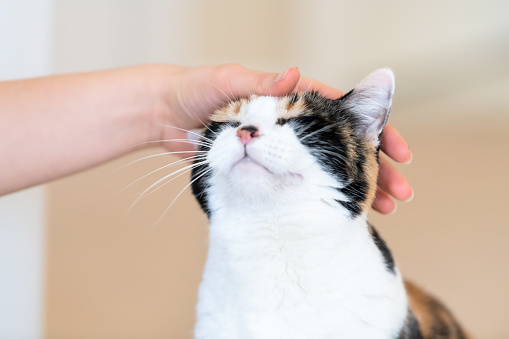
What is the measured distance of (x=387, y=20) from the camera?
3.60 m

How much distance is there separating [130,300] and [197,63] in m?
1.55

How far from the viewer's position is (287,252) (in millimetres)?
1015

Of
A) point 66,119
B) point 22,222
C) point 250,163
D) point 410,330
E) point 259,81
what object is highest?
point 259,81

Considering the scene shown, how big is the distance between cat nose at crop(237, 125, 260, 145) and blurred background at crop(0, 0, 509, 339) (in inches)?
31.1

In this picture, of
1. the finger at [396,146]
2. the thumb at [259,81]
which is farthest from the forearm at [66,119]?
the finger at [396,146]

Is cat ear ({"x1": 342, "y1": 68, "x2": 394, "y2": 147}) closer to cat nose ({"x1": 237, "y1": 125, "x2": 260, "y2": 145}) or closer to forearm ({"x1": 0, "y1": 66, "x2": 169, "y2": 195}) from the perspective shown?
cat nose ({"x1": 237, "y1": 125, "x2": 260, "y2": 145})

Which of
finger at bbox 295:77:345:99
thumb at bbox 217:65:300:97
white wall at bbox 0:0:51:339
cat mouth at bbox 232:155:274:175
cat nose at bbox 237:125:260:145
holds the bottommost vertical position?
white wall at bbox 0:0:51:339

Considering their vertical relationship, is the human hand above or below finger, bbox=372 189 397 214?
above

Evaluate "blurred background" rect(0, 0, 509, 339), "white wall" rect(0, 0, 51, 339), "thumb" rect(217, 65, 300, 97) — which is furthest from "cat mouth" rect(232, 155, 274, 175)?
"white wall" rect(0, 0, 51, 339)

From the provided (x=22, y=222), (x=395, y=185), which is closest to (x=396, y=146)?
(x=395, y=185)

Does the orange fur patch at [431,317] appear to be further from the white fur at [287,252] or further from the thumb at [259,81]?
the thumb at [259,81]

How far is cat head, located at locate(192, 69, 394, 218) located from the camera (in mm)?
949

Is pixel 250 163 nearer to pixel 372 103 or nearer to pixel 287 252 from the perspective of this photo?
pixel 287 252

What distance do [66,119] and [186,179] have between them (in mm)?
641
